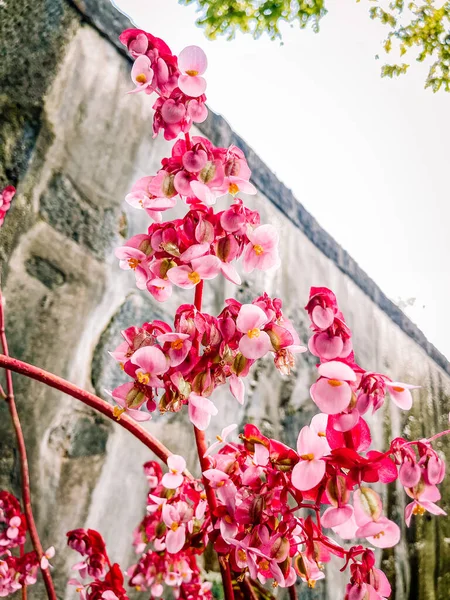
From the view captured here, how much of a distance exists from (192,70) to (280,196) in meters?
1.37

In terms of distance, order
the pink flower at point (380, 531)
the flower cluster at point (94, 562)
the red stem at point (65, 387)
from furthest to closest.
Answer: the flower cluster at point (94, 562) < the red stem at point (65, 387) < the pink flower at point (380, 531)

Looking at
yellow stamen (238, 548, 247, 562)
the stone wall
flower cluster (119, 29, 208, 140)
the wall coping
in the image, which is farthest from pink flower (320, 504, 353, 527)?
the wall coping

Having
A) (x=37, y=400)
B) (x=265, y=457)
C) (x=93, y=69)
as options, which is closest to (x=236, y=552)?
(x=265, y=457)

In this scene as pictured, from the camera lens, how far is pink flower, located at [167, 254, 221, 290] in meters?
0.47

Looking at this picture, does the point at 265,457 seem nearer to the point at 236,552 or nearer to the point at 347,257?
the point at 236,552

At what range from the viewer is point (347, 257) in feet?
7.18

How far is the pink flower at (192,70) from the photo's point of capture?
50 centimetres

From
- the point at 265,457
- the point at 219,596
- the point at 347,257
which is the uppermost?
the point at 347,257

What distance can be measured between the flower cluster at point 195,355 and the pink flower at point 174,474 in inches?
3.2

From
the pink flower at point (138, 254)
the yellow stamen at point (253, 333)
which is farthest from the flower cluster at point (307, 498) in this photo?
the pink flower at point (138, 254)

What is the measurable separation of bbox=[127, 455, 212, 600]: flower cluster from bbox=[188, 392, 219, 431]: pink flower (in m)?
0.09

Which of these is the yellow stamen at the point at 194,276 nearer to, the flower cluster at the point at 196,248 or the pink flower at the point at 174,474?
the flower cluster at the point at 196,248

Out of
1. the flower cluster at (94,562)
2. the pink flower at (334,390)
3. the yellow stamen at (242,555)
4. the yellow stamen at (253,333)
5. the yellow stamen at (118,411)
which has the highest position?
the yellow stamen at (253,333)

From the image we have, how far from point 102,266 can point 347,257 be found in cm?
141
